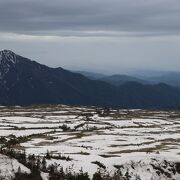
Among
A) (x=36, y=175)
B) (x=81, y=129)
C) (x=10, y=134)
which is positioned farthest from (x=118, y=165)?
(x=81, y=129)

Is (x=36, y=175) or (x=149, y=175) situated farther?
(x=149, y=175)

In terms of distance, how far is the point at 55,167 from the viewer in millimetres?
37250

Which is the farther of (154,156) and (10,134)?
(10,134)

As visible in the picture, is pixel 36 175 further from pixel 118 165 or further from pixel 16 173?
pixel 118 165

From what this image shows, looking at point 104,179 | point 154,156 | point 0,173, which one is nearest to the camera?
point 0,173

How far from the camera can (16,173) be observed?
33.9 meters

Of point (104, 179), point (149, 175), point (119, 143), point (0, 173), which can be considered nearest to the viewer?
point (0, 173)

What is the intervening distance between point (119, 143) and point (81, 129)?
121 feet

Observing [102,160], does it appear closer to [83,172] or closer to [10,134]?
[83,172]

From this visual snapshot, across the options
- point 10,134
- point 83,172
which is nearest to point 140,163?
point 83,172

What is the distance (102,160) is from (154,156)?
5796 mm

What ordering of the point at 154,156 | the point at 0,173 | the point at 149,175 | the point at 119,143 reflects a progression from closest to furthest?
the point at 0,173, the point at 149,175, the point at 154,156, the point at 119,143

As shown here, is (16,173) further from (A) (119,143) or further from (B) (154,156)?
(A) (119,143)

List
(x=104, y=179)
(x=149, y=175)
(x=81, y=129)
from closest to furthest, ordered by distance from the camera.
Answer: (x=104, y=179), (x=149, y=175), (x=81, y=129)
